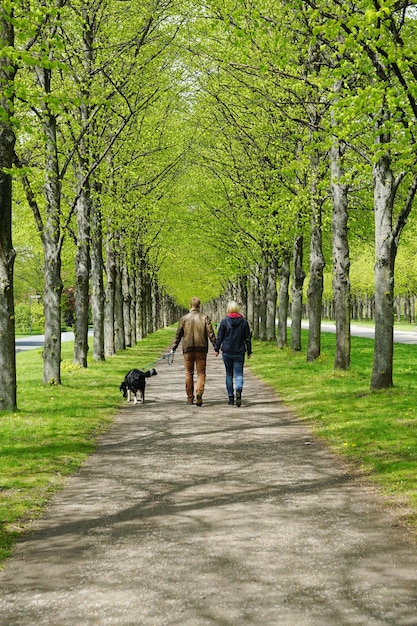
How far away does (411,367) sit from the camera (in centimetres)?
2097

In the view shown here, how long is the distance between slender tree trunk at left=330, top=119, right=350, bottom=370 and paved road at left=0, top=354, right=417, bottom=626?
28.6 ft

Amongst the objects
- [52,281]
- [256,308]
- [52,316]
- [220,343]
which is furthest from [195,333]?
[256,308]

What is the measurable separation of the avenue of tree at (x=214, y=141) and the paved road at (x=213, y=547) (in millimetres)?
4836

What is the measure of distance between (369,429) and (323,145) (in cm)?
514

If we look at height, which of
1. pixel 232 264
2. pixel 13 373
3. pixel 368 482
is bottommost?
pixel 368 482

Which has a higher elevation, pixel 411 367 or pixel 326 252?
pixel 326 252

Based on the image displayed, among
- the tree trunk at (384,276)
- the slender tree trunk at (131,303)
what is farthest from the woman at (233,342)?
the slender tree trunk at (131,303)

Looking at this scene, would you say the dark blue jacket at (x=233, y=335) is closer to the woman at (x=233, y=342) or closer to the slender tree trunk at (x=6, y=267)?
the woman at (x=233, y=342)

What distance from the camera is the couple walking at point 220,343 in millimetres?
13500

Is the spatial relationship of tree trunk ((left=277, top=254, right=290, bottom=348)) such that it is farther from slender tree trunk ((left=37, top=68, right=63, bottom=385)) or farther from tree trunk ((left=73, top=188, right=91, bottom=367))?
slender tree trunk ((left=37, top=68, right=63, bottom=385))

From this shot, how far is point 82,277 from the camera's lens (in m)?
21.1

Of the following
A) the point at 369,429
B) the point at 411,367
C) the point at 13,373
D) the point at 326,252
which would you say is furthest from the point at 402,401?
the point at 326,252

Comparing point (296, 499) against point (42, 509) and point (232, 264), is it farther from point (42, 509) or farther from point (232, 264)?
point (232, 264)

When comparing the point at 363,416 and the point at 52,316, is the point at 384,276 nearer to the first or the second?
the point at 363,416
